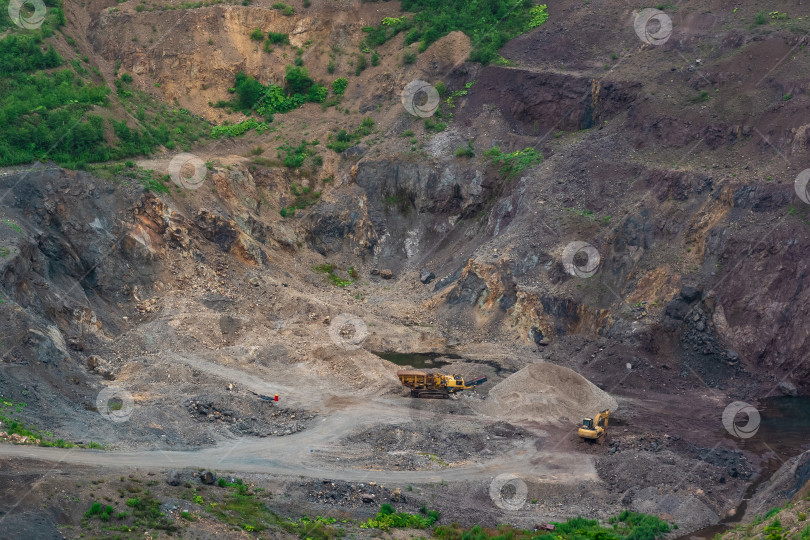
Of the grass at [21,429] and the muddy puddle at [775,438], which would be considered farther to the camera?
the muddy puddle at [775,438]

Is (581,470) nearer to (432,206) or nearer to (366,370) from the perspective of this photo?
(366,370)

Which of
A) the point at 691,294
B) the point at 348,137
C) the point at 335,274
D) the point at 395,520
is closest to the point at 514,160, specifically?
the point at 348,137

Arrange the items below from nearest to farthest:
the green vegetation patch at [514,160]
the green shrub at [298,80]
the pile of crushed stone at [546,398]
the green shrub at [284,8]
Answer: the pile of crushed stone at [546,398] < the green vegetation patch at [514,160] < the green shrub at [298,80] < the green shrub at [284,8]

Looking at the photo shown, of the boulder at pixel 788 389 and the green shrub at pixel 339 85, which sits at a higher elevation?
the green shrub at pixel 339 85

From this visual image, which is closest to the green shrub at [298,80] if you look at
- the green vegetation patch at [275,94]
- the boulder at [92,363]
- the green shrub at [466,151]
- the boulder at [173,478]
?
the green vegetation patch at [275,94]

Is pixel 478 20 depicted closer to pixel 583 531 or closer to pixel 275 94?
pixel 275 94

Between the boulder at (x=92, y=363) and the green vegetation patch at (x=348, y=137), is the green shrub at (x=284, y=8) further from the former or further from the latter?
the boulder at (x=92, y=363)

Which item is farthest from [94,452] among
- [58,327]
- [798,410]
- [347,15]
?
[347,15]

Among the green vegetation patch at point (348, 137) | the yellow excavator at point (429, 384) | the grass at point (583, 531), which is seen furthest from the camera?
the green vegetation patch at point (348, 137)
